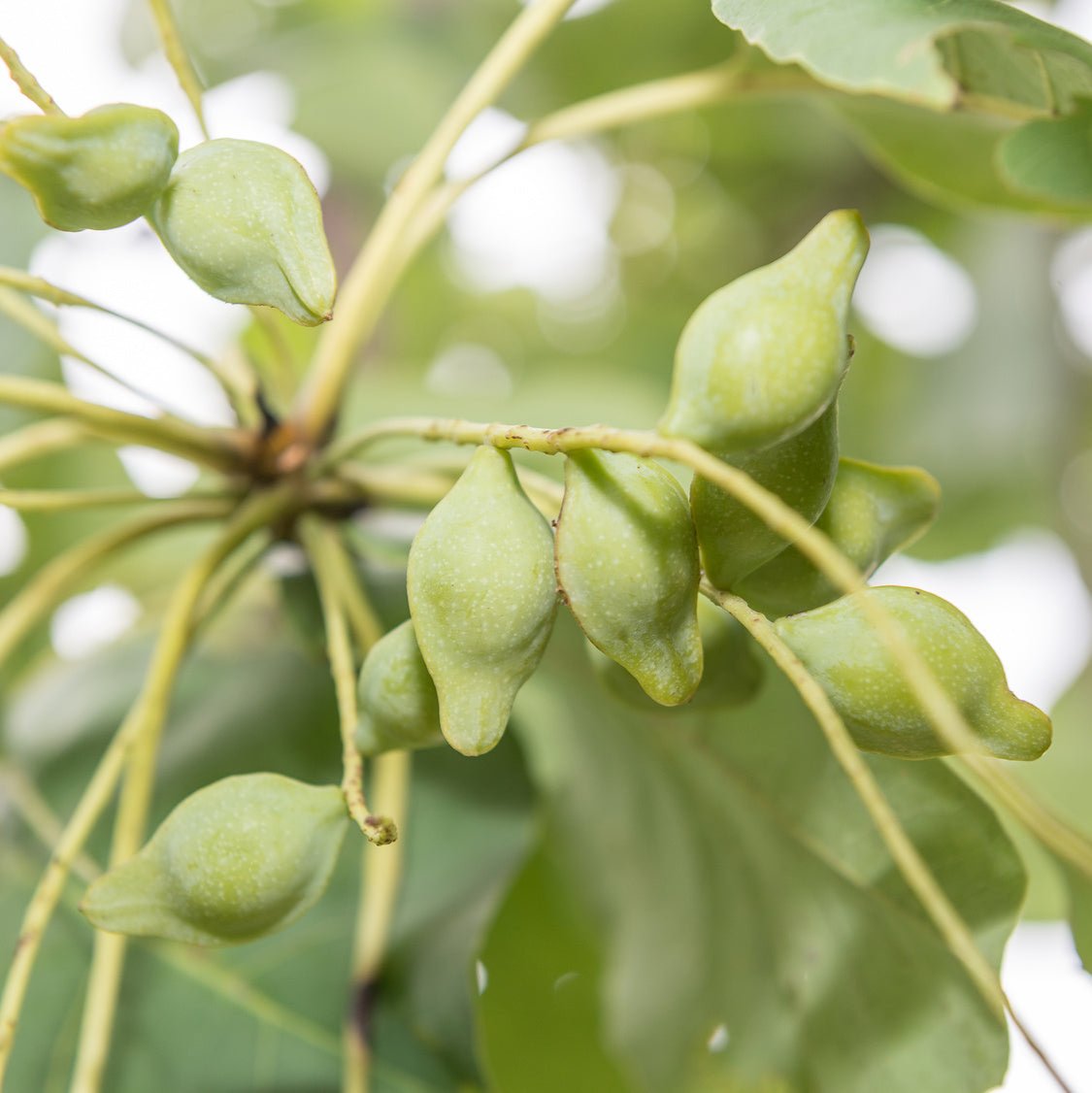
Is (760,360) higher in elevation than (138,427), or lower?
higher

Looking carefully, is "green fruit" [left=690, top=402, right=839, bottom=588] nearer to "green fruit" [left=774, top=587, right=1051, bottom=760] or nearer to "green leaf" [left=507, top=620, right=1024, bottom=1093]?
"green fruit" [left=774, top=587, right=1051, bottom=760]

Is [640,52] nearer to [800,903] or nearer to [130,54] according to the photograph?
[130,54]

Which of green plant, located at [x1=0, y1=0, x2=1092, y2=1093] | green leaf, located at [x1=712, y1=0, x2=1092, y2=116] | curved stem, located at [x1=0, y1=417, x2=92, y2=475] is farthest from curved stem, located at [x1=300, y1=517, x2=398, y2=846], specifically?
green leaf, located at [x1=712, y1=0, x2=1092, y2=116]

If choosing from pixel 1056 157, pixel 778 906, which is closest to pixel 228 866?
pixel 778 906

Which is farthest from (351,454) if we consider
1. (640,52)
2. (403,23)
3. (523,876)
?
(403,23)

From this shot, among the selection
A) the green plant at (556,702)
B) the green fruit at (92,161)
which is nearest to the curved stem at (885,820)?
the green plant at (556,702)

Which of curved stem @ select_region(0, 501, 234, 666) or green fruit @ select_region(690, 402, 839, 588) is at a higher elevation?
green fruit @ select_region(690, 402, 839, 588)

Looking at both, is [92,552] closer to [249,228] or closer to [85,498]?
[85,498]
